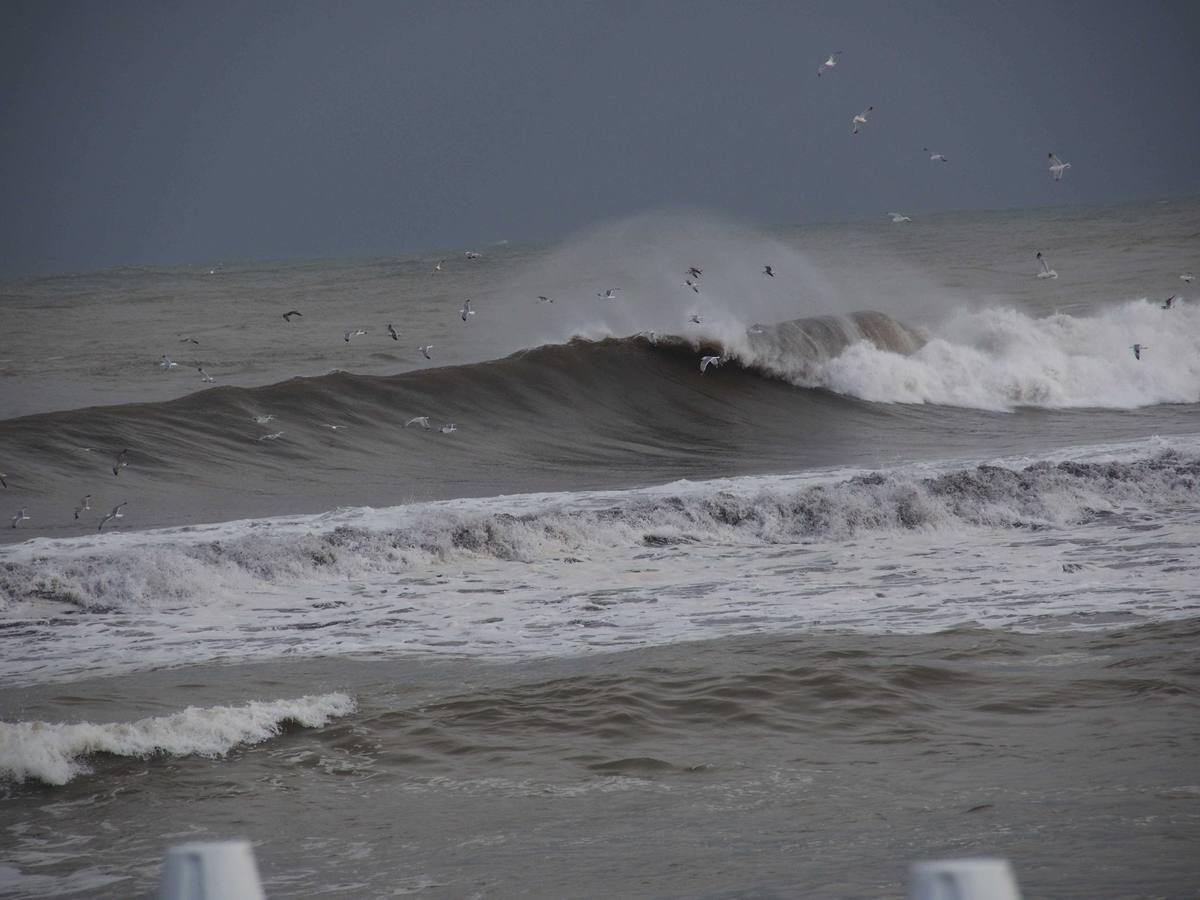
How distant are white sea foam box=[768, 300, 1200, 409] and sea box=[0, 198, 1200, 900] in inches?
6.4

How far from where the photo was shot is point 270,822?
579 centimetres

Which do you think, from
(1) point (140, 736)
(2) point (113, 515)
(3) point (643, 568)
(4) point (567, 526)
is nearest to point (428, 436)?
(2) point (113, 515)

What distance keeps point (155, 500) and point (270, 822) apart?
36.7 ft

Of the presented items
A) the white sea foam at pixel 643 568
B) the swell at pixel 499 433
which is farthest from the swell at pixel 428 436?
the white sea foam at pixel 643 568

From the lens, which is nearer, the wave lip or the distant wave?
the wave lip

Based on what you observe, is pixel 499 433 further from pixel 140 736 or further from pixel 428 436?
pixel 140 736

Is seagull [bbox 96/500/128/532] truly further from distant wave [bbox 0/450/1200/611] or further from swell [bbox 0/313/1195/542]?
distant wave [bbox 0/450/1200/611]

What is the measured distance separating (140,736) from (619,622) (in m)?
3.94

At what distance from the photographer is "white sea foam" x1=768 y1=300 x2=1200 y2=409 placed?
2650 cm

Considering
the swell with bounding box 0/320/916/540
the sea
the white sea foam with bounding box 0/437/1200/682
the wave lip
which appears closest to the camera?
the sea

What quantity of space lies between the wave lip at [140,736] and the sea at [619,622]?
26 millimetres

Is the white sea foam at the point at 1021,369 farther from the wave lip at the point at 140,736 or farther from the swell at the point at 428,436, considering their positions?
the wave lip at the point at 140,736

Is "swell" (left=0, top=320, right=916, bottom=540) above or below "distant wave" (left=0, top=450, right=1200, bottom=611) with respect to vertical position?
above

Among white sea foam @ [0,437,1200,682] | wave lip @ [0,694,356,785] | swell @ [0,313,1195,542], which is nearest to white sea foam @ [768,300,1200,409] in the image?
swell @ [0,313,1195,542]
